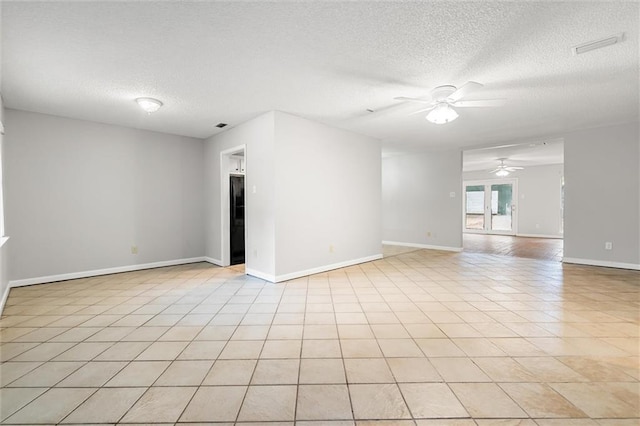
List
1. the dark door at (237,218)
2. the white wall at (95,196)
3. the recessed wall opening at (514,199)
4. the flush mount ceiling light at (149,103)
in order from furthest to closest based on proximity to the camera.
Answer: the recessed wall opening at (514,199), the dark door at (237,218), the white wall at (95,196), the flush mount ceiling light at (149,103)

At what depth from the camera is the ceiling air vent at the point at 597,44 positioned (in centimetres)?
229

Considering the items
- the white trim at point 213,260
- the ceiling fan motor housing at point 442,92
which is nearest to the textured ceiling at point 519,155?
the ceiling fan motor housing at point 442,92

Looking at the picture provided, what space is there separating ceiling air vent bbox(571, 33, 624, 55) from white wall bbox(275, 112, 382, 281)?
3.18m

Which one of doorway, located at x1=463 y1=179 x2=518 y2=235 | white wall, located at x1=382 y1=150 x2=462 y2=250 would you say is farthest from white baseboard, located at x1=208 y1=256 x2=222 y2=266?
doorway, located at x1=463 y1=179 x2=518 y2=235

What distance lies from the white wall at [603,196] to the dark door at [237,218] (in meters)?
6.41

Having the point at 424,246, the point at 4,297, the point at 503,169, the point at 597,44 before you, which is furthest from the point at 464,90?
the point at 503,169

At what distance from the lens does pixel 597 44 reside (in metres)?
2.37

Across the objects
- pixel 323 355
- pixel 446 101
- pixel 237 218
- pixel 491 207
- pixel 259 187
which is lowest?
pixel 323 355

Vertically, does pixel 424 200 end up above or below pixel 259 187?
below

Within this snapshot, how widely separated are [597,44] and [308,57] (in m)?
2.48

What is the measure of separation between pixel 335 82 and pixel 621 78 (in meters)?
3.14

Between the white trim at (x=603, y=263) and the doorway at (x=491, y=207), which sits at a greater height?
the doorway at (x=491, y=207)

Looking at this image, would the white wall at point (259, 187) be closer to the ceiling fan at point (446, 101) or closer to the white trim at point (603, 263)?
the ceiling fan at point (446, 101)

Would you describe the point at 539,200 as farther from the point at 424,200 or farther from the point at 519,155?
the point at 424,200
